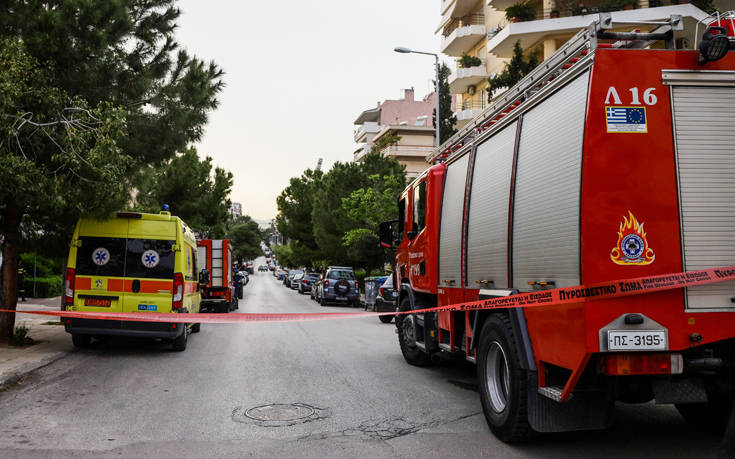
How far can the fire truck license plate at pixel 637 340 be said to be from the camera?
4.05 m

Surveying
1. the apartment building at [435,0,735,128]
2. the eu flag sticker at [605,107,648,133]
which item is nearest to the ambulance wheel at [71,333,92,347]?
the eu flag sticker at [605,107,648,133]

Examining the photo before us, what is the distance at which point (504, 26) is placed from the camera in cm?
3170

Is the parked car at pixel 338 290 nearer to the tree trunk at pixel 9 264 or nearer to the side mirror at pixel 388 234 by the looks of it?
the side mirror at pixel 388 234

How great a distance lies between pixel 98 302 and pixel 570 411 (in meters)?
8.34

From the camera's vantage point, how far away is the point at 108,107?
30.7 feet

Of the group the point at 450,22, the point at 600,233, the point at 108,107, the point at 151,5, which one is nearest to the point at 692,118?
the point at 600,233

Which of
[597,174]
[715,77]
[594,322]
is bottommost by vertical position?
[594,322]

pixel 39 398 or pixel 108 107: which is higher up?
pixel 108 107

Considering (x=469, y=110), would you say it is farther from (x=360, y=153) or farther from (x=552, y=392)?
(x=360, y=153)

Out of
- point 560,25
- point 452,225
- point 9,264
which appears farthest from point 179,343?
point 560,25

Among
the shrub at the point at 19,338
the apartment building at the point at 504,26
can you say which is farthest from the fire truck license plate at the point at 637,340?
the apartment building at the point at 504,26

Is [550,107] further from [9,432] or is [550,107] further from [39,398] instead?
[39,398]

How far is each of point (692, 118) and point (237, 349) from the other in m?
9.29

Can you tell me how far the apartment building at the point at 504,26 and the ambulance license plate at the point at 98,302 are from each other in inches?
642
